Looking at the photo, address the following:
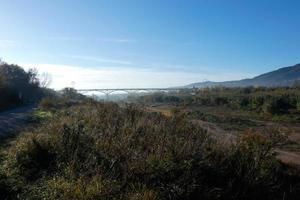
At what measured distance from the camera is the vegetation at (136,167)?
314 inches

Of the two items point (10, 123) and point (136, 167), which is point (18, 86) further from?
point (136, 167)

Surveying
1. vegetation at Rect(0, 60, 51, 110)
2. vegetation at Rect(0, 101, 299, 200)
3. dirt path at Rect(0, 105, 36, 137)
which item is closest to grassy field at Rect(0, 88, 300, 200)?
vegetation at Rect(0, 101, 299, 200)

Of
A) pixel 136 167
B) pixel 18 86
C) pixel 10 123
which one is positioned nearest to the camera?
pixel 136 167

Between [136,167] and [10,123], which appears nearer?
[136,167]

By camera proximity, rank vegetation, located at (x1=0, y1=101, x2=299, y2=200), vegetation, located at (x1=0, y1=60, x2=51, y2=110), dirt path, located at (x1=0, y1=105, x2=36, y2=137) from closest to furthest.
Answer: vegetation, located at (x1=0, y1=101, x2=299, y2=200) → dirt path, located at (x1=0, y1=105, x2=36, y2=137) → vegetation, located at (x1=0, y1=60, x2=51, y2=110)

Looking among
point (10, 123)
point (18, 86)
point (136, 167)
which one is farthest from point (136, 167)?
point (18, 86)

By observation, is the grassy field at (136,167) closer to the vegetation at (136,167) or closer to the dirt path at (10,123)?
→ the vegetation at (136,167)

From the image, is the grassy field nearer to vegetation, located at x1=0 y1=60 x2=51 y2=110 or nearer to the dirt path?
the dirt path

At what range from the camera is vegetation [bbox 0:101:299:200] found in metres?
7.97

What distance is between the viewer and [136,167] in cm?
877

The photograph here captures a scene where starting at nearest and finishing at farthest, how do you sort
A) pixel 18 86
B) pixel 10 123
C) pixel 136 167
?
1. pixel 136 167
2. pixel 10 123
3. pixel 18 86

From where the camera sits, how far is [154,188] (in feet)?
26.3

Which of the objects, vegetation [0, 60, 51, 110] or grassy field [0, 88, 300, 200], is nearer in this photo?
grassy field [0, 88, 300, 200]

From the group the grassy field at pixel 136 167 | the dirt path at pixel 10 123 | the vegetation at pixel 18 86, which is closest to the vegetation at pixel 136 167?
the grassy field at pixel 136 167
